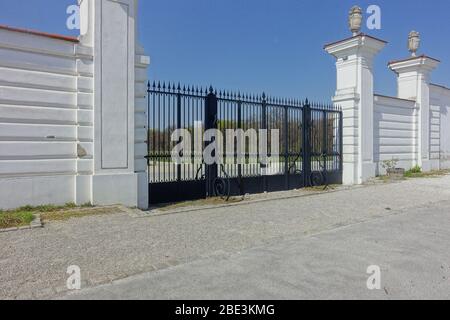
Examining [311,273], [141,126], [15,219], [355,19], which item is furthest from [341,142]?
[15,219]

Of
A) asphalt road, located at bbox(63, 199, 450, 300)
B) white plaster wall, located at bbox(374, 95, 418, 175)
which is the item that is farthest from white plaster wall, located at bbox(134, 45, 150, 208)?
white plaster wall, located at bbox(374, 95, 418, 175)

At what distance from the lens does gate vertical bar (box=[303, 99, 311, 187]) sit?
11469 millimetres

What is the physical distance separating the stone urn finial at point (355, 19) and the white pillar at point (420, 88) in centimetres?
473

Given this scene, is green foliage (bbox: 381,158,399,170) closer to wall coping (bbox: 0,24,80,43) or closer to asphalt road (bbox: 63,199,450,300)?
asphalt road (bbox: 63,199,450,300)

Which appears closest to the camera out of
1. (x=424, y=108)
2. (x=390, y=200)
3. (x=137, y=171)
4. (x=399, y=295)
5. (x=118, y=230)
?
(x=399, y=295)

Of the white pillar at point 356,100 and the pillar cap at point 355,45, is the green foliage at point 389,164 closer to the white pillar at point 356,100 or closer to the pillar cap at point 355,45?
the white pillar at point 356,100

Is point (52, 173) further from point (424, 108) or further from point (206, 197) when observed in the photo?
point (424, 108)

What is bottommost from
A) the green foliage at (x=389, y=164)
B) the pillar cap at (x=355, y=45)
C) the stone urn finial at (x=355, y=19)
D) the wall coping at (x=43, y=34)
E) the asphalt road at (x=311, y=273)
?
the asphalt road at (x=311, y=273)

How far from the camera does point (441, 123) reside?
674 inches

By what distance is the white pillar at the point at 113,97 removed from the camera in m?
7.19

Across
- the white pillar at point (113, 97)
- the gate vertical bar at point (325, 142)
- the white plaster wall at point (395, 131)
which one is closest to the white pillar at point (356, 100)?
the gate vertical bar at point (325, 142)
